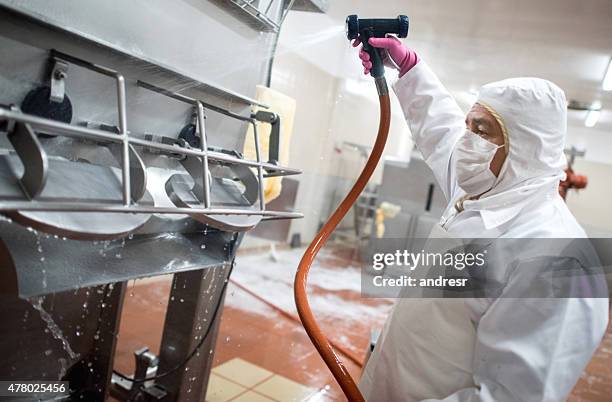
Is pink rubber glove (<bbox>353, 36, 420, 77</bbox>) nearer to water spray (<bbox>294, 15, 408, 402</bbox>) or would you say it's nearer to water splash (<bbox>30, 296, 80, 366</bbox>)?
water spray (<bbox>294, 15, 408, 402</bbox>)

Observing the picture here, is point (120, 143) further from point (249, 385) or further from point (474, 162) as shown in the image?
point (249, 385)

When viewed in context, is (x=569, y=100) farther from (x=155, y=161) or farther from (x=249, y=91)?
(x=155, y=161)

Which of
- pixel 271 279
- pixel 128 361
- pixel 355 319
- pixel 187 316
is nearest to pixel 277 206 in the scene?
pixel 187 316

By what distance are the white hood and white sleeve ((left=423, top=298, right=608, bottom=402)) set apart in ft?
0.60

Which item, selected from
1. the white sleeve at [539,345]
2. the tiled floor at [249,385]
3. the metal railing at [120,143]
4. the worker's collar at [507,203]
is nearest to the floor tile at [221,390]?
the tiled floor at [249,385]

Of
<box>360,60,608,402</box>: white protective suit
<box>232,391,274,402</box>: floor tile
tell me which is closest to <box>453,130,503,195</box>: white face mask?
<box>360,60,608,402</box>: white protective suit

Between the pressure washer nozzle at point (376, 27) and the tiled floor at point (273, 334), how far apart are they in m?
0.74

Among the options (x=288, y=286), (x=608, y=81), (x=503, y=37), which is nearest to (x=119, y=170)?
(x=608, y=81)

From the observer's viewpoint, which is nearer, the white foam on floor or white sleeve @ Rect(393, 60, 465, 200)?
white sleeve @ Rect(393, 60, 465, 200)

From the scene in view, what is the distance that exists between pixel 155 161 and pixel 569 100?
96 cm

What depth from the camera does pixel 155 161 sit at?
855 mm

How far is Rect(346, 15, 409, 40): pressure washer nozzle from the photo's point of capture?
90 cm

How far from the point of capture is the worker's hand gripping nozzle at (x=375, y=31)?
0.90 m

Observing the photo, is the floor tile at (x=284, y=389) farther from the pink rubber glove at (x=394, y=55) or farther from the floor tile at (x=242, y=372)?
the pink rubber glove at (x=394, y=55)
